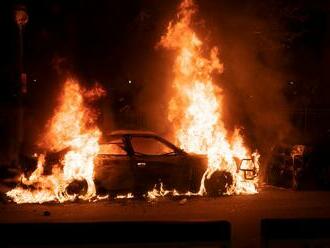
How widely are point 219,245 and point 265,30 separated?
16.2 meters

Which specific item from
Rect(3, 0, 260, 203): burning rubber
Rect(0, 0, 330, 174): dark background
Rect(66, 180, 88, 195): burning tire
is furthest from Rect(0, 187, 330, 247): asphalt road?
Rect(0, 0, 330, 174): dark background

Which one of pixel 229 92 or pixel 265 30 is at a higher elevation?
pixel 265 30

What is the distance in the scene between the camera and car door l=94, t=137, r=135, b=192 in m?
12.3

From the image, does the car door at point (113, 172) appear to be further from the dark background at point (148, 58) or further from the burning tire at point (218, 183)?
the dark background at point (148, 58)

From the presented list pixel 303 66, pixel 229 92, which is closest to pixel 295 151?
pixel 229 92

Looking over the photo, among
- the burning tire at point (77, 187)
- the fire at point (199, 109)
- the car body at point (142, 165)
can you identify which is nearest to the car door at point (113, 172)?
the car body at point (142, 165)

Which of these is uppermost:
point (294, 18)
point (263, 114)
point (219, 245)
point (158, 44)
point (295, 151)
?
point (294, 18)

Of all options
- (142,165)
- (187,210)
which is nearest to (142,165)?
(142,165)

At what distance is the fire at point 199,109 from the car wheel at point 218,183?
97mm

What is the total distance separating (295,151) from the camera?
14.5 m

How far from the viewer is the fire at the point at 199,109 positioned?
44.5 feet

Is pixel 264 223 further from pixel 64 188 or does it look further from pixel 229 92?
pixel 229 92

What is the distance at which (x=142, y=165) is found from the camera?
12508mm

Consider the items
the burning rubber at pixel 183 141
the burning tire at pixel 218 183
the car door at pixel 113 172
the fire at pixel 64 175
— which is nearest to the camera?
the fire at pixel 64 175
